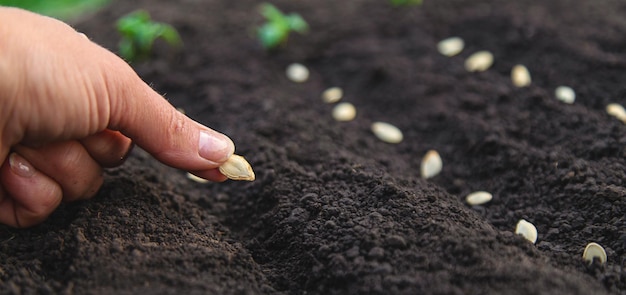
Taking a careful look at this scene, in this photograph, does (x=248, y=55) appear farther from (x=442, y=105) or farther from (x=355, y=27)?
(x=442, y=105)

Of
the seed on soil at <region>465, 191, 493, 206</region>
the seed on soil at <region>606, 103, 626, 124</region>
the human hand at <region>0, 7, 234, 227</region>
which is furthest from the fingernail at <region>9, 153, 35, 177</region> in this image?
the seed on soil at <region>606, 103, 626, 124</region>

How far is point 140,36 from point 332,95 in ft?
2.31

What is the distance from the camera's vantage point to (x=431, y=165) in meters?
1.75

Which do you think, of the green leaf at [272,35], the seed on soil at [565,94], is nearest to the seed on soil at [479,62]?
the seed on soil at [565,94]

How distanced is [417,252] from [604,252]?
415mm

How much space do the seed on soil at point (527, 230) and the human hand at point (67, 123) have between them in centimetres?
69

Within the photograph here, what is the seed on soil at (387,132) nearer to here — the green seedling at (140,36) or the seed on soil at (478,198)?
the seed on soil at (478,198)

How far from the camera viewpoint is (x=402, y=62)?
2.22 m

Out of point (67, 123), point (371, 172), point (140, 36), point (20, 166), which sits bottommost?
point (20, 166)

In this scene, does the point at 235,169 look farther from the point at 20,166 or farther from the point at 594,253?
the point at 594,253

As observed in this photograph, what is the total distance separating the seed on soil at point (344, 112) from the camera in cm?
199

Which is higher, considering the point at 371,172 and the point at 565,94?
the point at 565,94

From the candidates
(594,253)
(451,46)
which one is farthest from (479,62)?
(594,253)

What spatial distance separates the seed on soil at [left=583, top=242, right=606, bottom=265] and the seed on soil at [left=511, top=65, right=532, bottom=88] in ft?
2.62
